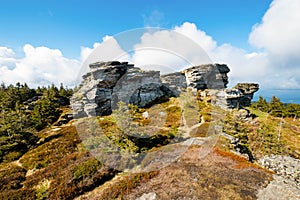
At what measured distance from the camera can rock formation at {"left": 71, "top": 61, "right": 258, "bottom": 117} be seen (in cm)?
4512

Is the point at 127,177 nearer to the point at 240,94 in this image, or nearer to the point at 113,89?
the point at 113,89

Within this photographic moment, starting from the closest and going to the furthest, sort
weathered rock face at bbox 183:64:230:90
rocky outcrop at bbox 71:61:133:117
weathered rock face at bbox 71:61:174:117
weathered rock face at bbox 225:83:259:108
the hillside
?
the hillside, weathered rock face at bbox 225:83:259:108, rocky outcrop at bbox 71:61:133:117, weathered rock face at bbox 71:61:174:117, weathered rock face at bbox 183:64:230:90

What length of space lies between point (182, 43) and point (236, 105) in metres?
34.1

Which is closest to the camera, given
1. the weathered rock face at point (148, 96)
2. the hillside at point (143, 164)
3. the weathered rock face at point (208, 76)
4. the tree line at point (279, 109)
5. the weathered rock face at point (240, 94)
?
the hillside at point (143, 164)

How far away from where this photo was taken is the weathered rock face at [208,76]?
53.1 metres

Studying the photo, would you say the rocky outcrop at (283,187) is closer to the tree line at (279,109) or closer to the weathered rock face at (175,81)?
the weathered rock face at (175,81)

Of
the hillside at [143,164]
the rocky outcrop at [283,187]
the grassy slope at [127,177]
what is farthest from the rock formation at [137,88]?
the rocky outcrop at [283,187]

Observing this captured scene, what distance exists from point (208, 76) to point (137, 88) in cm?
2379

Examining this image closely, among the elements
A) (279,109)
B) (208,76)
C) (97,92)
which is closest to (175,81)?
(208,76)

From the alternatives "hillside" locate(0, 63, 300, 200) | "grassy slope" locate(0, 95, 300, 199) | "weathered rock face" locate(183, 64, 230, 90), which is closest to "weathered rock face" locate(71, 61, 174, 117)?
"weathered rock face" locate(183, 64, 230, 90)

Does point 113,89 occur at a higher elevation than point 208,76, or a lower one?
lower

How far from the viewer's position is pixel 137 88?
49438mm

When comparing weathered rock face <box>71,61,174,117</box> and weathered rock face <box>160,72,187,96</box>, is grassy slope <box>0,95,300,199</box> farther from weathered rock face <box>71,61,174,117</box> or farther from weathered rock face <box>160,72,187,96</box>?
weathered rock face <box>160,72,187,96</box>

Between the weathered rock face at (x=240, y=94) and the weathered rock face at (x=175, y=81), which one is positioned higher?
the weathered rock face at (x=175, y=81)
